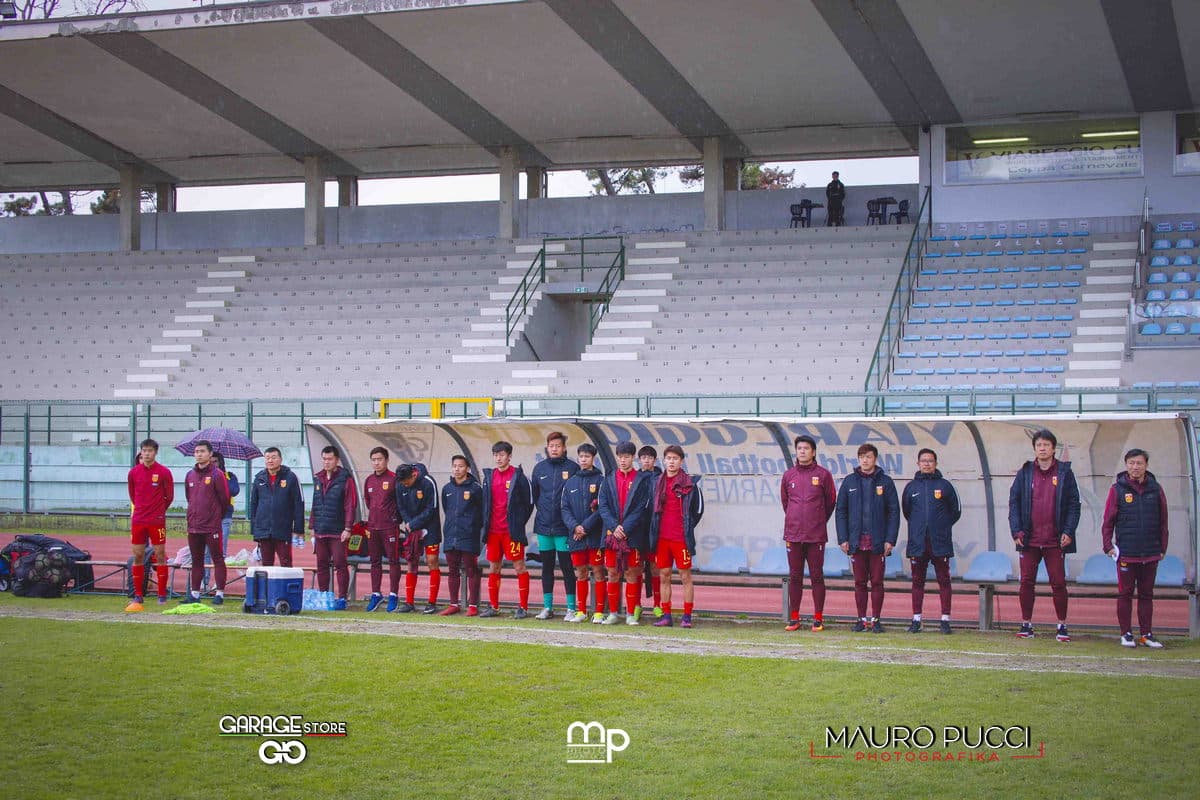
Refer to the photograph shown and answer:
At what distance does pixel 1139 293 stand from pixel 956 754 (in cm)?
1956

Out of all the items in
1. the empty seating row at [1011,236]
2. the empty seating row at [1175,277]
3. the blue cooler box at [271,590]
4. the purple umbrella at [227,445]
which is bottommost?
the blue cooler box at [271,590]

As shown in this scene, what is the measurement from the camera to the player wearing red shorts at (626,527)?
1163 cm

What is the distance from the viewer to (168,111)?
1126 inches

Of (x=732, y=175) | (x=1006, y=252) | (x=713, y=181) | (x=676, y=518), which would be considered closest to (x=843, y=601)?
(x=676, y=518)

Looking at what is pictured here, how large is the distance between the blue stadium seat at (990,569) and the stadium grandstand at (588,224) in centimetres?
538

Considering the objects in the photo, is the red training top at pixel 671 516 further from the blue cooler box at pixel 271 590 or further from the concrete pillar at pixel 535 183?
the concrete pillar at pixel 535 183

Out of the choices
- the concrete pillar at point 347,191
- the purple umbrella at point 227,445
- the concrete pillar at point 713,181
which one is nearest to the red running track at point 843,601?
the purple umbrella at point 227,445

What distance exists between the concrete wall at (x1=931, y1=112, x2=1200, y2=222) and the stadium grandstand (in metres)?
0.06

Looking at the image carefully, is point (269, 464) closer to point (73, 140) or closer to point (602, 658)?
point (602, 658)

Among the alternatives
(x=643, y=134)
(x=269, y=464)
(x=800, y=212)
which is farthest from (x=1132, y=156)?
(x=269, y=464)

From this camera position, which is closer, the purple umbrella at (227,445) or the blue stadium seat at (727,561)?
the blue stadium seat at (727,561)

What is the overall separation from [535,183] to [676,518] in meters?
22.1

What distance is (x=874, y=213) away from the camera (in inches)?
1159

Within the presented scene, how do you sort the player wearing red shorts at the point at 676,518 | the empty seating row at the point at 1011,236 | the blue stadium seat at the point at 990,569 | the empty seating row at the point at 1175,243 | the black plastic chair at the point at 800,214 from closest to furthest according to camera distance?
1. the player wearing red shorts at the point at 676,518
2. the blue stadium seat at the point at 990,569
3. the empty seating row at the point at 1175,243
4. the empty seating row at the point at 1011,236
5. the black plastic chair at the point at 800,214
